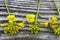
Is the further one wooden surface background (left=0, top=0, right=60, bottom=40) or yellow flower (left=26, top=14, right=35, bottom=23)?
yellow flower (left=26, top=14, right=35, bottom=23)

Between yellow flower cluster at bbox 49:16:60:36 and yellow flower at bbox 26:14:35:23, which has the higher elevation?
yellow flower at bbox 26:14:35:23

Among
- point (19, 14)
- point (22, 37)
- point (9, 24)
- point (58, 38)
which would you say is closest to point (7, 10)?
point (19, 14)

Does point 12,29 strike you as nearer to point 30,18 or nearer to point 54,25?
A: point 30,18

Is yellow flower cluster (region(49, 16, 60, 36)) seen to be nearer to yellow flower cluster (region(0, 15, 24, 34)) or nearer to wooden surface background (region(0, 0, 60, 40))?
wooden surface background (region(0, 0, 60, 40))

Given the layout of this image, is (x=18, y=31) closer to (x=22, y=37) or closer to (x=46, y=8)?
(x=22, y=37)

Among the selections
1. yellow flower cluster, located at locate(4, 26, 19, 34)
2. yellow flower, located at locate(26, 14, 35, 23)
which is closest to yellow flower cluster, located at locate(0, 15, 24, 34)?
yellow flower cluster, located at locate(4, 26, 19, 34)

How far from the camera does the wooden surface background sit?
3748mm

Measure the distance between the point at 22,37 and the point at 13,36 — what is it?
0.16 m

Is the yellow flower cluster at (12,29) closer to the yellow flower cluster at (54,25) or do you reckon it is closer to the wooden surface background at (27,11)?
the wooden surface background at (27,11)

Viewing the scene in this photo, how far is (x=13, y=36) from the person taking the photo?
3760 millimetres

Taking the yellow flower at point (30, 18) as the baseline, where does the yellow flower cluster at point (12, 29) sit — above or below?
below

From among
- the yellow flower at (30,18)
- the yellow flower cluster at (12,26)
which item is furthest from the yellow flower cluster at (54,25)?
the yellow flower cluster at (12,26)

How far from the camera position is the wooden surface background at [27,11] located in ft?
12.3

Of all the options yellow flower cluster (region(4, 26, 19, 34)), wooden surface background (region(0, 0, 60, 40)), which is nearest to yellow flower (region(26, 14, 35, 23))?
wooden surface background (region(0, 0, 60, 40))
